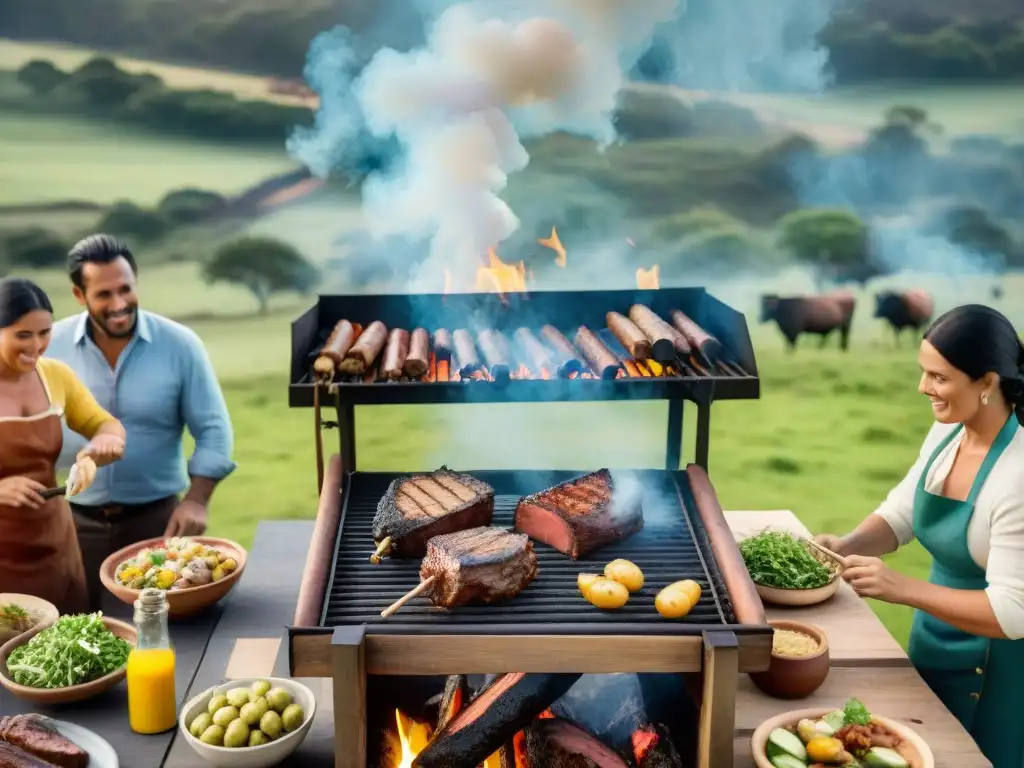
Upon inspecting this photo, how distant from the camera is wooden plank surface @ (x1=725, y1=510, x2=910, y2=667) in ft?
11.9

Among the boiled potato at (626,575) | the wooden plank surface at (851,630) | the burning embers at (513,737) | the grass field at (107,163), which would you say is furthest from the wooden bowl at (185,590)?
the grass field at (107,163)

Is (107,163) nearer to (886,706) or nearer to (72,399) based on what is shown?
(72,399)

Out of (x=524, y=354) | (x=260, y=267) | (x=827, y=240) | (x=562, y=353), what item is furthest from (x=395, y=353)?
A: (x=827, y=240)

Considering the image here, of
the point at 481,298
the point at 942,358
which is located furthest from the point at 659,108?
the point at 942,358

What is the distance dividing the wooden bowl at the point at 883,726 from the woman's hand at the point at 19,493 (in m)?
3.06

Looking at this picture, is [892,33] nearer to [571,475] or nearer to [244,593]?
[571,475]

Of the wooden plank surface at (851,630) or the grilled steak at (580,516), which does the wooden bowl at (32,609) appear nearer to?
the grilled steak at (580,516)

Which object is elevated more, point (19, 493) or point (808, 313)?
point (19, 493)

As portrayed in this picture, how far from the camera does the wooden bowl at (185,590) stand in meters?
3.83

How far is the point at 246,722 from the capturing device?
3.09m

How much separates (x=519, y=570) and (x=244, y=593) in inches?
68.8

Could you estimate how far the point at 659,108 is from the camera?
1112 centimetres

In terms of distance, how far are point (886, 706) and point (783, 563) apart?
0.82m

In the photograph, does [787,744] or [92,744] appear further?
[92,744]
